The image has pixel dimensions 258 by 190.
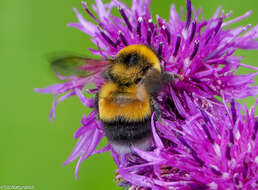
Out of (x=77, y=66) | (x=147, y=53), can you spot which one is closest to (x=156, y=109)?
(x=147, y=53)

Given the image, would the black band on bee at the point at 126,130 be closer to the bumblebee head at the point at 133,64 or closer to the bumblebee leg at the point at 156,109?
the bumblebee leg at the point at 156,109

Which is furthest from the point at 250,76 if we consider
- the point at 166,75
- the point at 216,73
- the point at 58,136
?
the point at 58,136

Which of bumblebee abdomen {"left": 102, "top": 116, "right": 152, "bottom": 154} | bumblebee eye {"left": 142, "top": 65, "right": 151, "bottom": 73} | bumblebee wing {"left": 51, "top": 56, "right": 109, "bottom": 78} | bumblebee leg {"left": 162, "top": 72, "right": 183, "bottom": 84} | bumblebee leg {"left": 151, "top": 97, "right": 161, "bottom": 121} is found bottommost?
bumblebee abdomen {"left": 102, "top": 116, "right": 152, "bottom": 154}

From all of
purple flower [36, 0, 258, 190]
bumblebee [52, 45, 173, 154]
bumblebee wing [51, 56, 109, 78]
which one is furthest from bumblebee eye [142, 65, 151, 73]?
bumblebee wing [51, 56, 109, 78]

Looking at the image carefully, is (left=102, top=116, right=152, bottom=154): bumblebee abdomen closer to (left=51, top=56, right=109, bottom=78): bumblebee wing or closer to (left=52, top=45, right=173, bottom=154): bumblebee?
(left=52, top=45, right=173, bottom=154): bumblebee

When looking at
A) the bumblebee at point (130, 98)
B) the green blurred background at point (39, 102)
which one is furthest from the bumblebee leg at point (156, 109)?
the green blurred background at point (39, 102)

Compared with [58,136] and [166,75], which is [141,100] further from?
[58,136]

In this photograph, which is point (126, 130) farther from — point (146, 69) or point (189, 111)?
point (189, 111)
